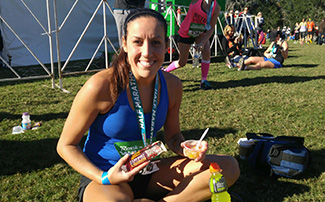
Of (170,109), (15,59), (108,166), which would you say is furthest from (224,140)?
(15,59)

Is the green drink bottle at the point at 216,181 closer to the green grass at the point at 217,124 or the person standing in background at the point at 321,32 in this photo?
the green grass at the point at 217,124

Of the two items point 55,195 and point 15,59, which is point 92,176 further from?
point 15,59

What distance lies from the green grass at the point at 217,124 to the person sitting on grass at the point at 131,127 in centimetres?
61

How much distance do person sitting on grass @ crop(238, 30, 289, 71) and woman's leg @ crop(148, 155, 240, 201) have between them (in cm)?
665

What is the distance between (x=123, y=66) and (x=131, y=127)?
1.18 feet

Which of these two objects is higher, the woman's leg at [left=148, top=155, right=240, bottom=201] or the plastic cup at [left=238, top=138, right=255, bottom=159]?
the woman's leg at [left=148, top=155, right=240, bottom=201]

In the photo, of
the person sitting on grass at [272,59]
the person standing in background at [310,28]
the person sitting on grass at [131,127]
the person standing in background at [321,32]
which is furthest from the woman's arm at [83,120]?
the person standing in background at [310,28]

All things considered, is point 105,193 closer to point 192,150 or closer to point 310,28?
point 192,150

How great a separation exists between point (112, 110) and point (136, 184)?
0.54m

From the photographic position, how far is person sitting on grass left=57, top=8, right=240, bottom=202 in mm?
1527

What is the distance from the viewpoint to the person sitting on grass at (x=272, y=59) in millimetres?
8369

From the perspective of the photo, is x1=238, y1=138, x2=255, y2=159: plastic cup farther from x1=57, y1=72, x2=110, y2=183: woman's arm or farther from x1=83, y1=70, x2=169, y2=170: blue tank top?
x1=57, y1=72, x2=110, y2=183: woman's arm

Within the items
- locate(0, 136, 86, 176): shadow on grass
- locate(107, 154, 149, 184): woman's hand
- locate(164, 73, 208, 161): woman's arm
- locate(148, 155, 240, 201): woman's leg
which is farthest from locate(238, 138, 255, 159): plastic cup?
locate(0, 136, 86, 176): shadow on grass

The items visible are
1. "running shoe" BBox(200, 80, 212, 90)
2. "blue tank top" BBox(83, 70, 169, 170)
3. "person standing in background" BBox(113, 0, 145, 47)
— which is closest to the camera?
"blue tank top" BBox(83, 70, 169, 170)
